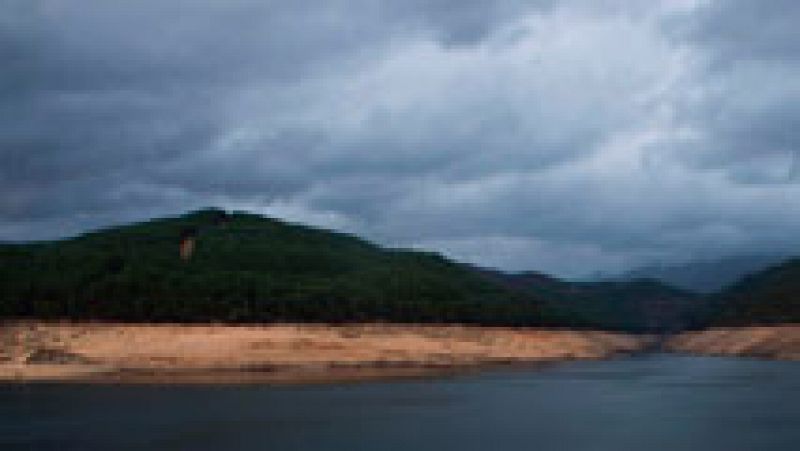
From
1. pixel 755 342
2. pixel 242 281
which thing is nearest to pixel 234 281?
pixel 242 281

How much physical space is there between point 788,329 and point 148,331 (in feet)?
323

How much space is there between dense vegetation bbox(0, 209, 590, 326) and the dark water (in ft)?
92.7

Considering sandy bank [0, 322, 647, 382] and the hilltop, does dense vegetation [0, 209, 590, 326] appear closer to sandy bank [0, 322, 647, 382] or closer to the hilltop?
the hilltop

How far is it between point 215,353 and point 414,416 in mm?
48666

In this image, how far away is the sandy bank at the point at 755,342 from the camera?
153325 mm

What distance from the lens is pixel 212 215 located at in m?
178

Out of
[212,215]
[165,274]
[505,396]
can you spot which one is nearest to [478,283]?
[212,215]

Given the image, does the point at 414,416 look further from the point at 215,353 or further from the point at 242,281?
the point at 242,281

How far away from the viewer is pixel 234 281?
127 m

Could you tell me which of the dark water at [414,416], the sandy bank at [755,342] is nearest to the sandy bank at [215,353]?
the dark water at [414,416]

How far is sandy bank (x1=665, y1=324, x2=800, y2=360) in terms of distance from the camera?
153325mm

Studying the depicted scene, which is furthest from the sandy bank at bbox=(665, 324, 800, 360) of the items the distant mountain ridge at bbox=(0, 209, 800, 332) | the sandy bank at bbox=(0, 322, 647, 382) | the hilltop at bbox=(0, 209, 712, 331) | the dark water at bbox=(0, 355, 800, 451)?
the dark water at bbox=(0, 355, 800, 451)

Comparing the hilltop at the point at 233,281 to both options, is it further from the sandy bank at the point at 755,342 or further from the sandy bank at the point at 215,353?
the sandy bank at the point at 755,342

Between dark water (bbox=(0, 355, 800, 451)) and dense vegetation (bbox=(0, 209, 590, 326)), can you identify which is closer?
dark water (bbox=(0, 355, 800, 451))
